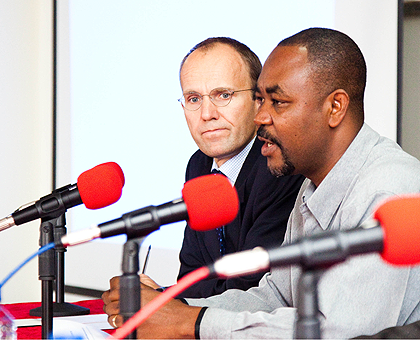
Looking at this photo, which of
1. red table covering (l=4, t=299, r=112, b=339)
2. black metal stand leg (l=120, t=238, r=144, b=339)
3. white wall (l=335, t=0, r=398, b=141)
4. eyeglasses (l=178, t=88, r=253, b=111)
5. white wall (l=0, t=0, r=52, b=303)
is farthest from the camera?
white wall (l=0, t=0, r=52, b=303)

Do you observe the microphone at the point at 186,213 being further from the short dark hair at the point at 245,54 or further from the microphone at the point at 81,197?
the short dark hair at the point at 245,54

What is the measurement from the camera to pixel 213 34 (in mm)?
2912

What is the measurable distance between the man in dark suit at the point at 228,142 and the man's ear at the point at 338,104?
18.0 inches

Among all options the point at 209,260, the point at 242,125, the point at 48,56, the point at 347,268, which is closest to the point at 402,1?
the point at 242,125

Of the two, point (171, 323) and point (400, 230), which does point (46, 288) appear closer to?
point (171, 323)

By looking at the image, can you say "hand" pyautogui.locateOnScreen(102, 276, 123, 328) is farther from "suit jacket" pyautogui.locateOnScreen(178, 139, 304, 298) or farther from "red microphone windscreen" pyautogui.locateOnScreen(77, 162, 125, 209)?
"suit jacket" pyautogui.locateOnScreen(178, 139, 304, 298)

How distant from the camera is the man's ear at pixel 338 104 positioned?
1.41m

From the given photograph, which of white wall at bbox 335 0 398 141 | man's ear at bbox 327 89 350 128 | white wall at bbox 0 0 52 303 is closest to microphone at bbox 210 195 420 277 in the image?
man's ear at bbox 327 89 350 128

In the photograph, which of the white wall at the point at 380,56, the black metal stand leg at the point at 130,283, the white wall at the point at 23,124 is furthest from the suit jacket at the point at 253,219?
the white wall at the point at 23,124

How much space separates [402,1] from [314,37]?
1.01 meters

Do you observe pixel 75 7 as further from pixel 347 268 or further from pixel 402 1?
pixel 347 268

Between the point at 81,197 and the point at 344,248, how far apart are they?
740mm

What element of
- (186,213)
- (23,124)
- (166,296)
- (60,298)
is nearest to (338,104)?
(186,213)

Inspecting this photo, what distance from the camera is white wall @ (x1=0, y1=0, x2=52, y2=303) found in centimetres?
403
